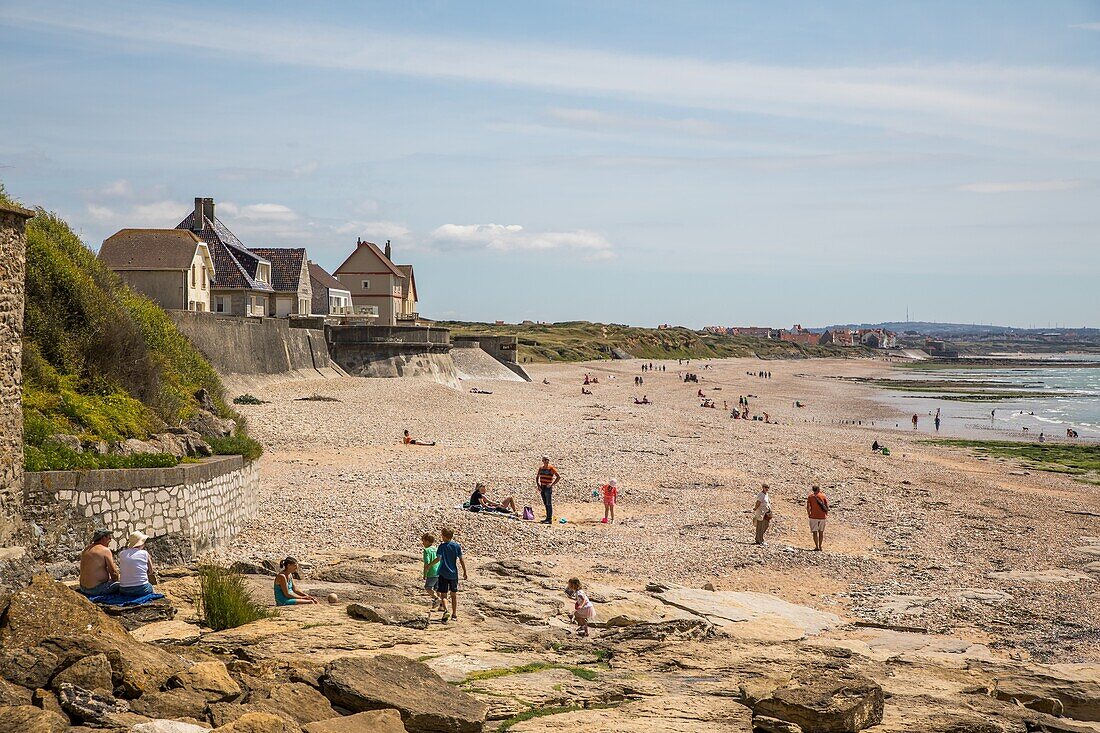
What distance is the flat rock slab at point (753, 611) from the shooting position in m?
13.4

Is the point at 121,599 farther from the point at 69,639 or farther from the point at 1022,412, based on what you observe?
the point at 1022,412

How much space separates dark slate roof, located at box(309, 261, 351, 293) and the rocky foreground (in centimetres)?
4919

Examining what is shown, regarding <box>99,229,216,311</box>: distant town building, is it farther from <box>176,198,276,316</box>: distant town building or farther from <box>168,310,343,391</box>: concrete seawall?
<box>176,198,276,316</box>: distant town building

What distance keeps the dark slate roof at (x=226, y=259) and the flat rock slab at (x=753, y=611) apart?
120 ft

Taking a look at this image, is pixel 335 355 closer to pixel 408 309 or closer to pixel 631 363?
pixel 408 309

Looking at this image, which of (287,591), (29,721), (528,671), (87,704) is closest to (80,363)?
(287,591)

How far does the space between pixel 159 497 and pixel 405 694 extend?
6.97 meters

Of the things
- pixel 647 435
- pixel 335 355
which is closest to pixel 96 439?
pixel 647 435

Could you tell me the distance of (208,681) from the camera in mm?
7152

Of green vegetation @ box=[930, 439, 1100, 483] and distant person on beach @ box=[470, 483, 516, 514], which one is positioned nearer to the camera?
distant person on beach @ box=[470, 483, 516, 514]

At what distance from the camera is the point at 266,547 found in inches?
613

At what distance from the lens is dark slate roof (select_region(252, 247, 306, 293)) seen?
2052 inches

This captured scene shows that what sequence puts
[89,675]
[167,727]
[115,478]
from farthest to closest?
1. [115,478]
2. [89,675]
3. [167,727]

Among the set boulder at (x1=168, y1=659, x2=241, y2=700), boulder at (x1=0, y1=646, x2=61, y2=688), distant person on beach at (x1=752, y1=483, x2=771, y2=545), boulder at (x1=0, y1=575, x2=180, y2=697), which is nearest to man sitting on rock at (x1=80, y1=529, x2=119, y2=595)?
boulder at (x1=0, y1=575, x2=180, y2=697)
